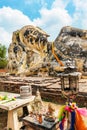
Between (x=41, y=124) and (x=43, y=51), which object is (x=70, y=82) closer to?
(x=41, y=124)

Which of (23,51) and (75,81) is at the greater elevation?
(23,51)

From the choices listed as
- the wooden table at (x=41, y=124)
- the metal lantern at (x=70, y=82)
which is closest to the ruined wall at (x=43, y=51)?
the wooden table at (x=41, y=124)

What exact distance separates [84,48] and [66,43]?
1583 millimetres

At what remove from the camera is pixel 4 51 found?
33.7 metres

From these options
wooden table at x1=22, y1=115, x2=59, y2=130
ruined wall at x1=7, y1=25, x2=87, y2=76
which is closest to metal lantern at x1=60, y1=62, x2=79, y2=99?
wooden table at x1=22, y1=115, x2=59, y2=130

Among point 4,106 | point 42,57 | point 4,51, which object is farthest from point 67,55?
point 4,51

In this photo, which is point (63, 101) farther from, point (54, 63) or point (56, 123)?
point (54, 63)

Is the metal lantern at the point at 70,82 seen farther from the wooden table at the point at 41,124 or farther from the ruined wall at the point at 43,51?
the ruined wall at the point at 43,51

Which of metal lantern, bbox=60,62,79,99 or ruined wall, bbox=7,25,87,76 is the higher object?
ruined wall, bbox=7,25,87,76

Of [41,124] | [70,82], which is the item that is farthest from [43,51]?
[70,82]

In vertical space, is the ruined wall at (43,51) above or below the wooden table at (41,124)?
above

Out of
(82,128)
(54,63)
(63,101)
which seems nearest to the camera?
(82,128)

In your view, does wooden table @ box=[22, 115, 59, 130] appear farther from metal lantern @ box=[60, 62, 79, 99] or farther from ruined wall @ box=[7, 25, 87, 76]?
ruined wall @ box=[7, 25, 87, 76]

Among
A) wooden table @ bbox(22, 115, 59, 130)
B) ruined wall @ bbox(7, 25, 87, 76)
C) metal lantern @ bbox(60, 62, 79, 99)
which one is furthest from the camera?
ruined wall @ bbox(7, 25, 87, 76)
